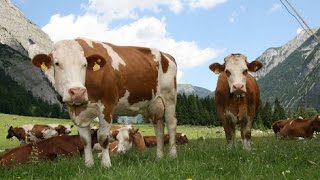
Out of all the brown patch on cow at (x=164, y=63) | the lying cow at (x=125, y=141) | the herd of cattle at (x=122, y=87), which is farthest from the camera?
A: the lying cow at (x=125, y=141)

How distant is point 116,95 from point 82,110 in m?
0.85

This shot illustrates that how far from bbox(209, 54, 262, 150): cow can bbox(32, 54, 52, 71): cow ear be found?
6.07 metres

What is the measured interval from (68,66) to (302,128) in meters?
22.2

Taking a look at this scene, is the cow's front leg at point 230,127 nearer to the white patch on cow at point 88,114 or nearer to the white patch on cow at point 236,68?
the white patch on cow at point 236,68

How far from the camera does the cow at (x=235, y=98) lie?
13945 mm

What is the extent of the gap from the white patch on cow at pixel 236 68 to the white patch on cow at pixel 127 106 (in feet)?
10.2

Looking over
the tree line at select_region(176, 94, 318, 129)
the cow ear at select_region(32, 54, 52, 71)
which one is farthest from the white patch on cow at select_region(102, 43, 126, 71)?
the tree line at select_region(176, 94, 318, 129)

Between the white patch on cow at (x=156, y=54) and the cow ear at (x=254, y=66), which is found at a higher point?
the white patch on cow at (x=156, y=54)

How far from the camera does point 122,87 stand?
10281 millimetres

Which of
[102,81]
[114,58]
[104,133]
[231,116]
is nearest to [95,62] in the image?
[102,81]

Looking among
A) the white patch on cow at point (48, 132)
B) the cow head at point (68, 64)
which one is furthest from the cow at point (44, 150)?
the white patch on cow at point (48, 132)

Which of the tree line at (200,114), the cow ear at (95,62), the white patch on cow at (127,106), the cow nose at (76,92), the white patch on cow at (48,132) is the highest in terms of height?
the tree line at (200,114)

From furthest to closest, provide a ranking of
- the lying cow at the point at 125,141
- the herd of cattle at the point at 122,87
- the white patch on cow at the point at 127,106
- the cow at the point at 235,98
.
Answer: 1. the lying cow at the point at 125,141
2. the cow at the point at 235,98
3. the white patch on cow at the point at 127,106
4. the herd of cattle at the point at 122,87

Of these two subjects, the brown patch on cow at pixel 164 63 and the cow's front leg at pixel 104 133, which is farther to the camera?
the brown patch on cow at pixel 164 63
